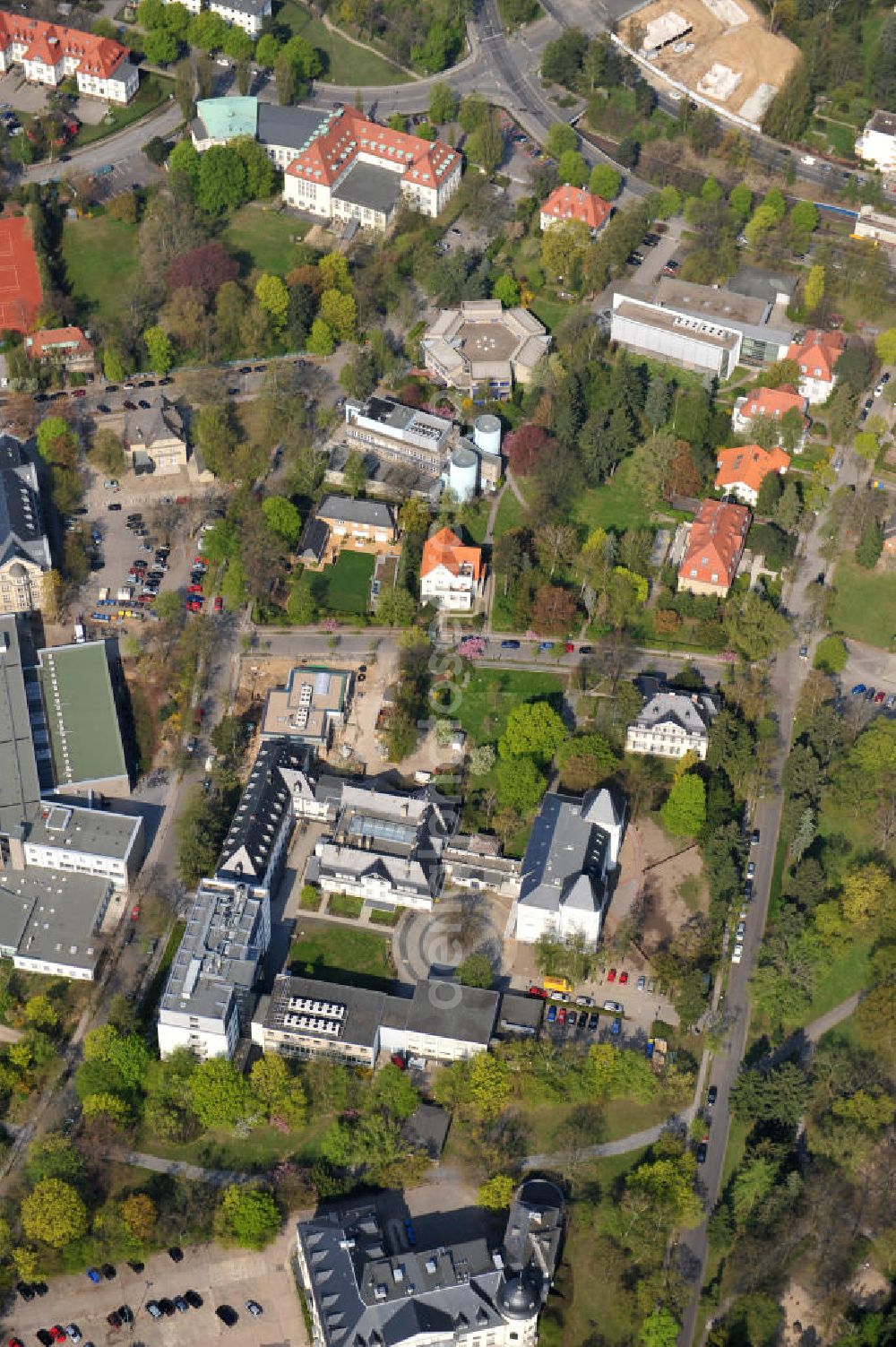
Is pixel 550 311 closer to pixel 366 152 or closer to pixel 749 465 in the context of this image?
pixel 749 465

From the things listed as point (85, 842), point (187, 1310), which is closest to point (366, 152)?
point (85, 842)

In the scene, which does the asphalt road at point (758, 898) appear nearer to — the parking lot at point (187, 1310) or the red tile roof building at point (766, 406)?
the red tile roof building at point (766, 406)

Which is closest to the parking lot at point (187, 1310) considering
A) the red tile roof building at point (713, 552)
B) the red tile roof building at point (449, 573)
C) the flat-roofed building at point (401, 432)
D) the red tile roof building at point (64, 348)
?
the red tile roof building at point (449, 573)

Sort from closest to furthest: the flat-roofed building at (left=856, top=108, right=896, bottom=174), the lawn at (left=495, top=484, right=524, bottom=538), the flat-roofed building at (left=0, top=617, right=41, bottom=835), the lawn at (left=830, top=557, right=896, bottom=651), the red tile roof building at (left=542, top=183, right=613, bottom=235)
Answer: the flat-roofed building at (left=0, top=617, right=41, bottom=835), the lawn at (left=830, top=557, right=896, bottom=651), the lawn at (left=495, top=484, right=524, bottom=538), the red tile roof building at (left=542, top=183, right=613, bottom=235), the flat-roofed building at (left=856, top=108, right=896, bottom=174)

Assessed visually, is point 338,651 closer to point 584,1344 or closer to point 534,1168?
point 534,1168

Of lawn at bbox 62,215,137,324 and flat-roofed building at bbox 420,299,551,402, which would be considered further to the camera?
lawn at bbox 62,215,137,324

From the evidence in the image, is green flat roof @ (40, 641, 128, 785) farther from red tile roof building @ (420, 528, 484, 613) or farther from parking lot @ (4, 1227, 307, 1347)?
parking lot @ (4, 1227, 307, 1347)

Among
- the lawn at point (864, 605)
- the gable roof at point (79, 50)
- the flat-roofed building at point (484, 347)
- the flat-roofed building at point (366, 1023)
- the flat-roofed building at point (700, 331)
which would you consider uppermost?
the gable roof at point (79, 50)

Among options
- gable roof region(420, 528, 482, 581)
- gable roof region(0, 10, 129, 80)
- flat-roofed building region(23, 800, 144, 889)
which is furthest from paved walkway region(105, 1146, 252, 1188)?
gable roof region(0, 10, 129, 80)
